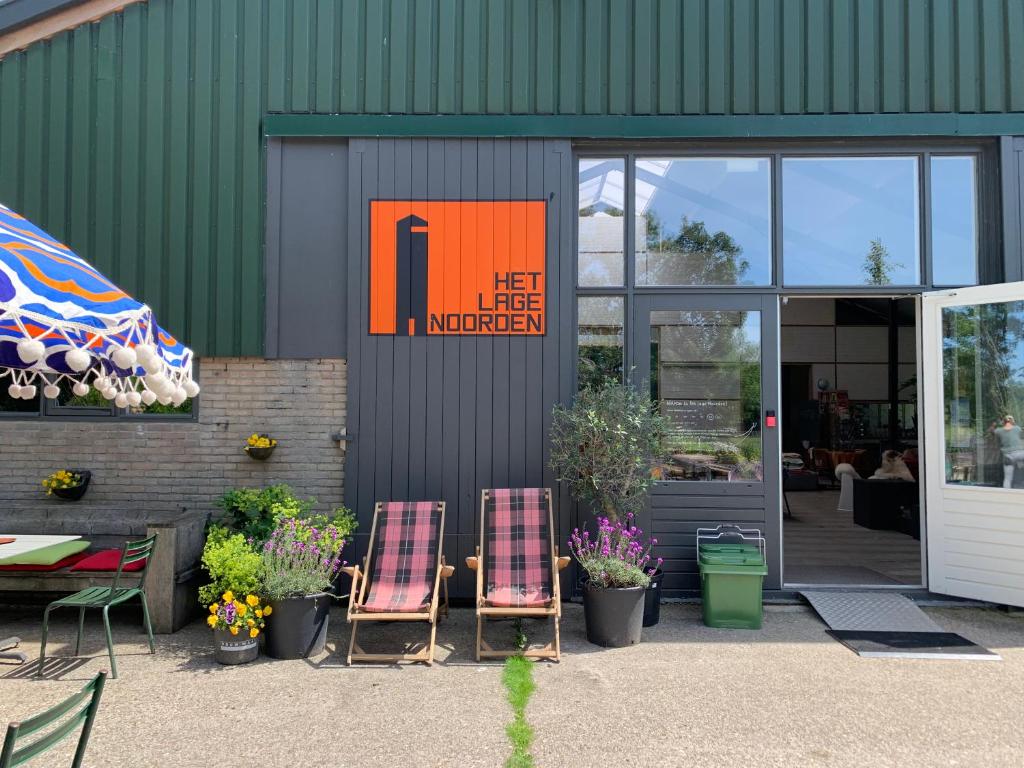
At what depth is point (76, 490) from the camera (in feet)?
19.9

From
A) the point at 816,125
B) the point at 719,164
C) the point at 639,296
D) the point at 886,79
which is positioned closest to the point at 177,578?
the point at 639,296

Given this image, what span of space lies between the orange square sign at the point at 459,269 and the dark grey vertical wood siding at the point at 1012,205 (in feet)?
13.4

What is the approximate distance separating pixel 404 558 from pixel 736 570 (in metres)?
2.55

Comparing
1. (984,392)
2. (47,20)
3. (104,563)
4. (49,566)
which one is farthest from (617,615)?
(47,20)

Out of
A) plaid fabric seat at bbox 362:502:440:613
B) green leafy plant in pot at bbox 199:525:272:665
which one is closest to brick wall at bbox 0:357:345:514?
plaid fabric seat at bbox 362:502:440:613

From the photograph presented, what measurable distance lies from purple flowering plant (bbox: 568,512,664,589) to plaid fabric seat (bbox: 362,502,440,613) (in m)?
1.12

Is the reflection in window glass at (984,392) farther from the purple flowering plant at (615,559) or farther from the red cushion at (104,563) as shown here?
the red cushion at (104,563)

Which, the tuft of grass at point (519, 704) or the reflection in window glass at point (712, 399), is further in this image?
the reflection in window glass at point (712, 399)

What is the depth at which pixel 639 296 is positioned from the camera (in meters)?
6.12

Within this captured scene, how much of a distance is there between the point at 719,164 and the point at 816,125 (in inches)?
33.8

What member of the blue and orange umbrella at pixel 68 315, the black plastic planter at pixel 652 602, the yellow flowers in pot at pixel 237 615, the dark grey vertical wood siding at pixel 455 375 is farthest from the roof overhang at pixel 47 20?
the black plastic planter at pixel 652 602

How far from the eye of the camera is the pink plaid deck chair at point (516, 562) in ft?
15.4

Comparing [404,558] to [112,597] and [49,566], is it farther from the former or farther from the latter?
[49,566]

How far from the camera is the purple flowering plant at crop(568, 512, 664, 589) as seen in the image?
4.93 m
